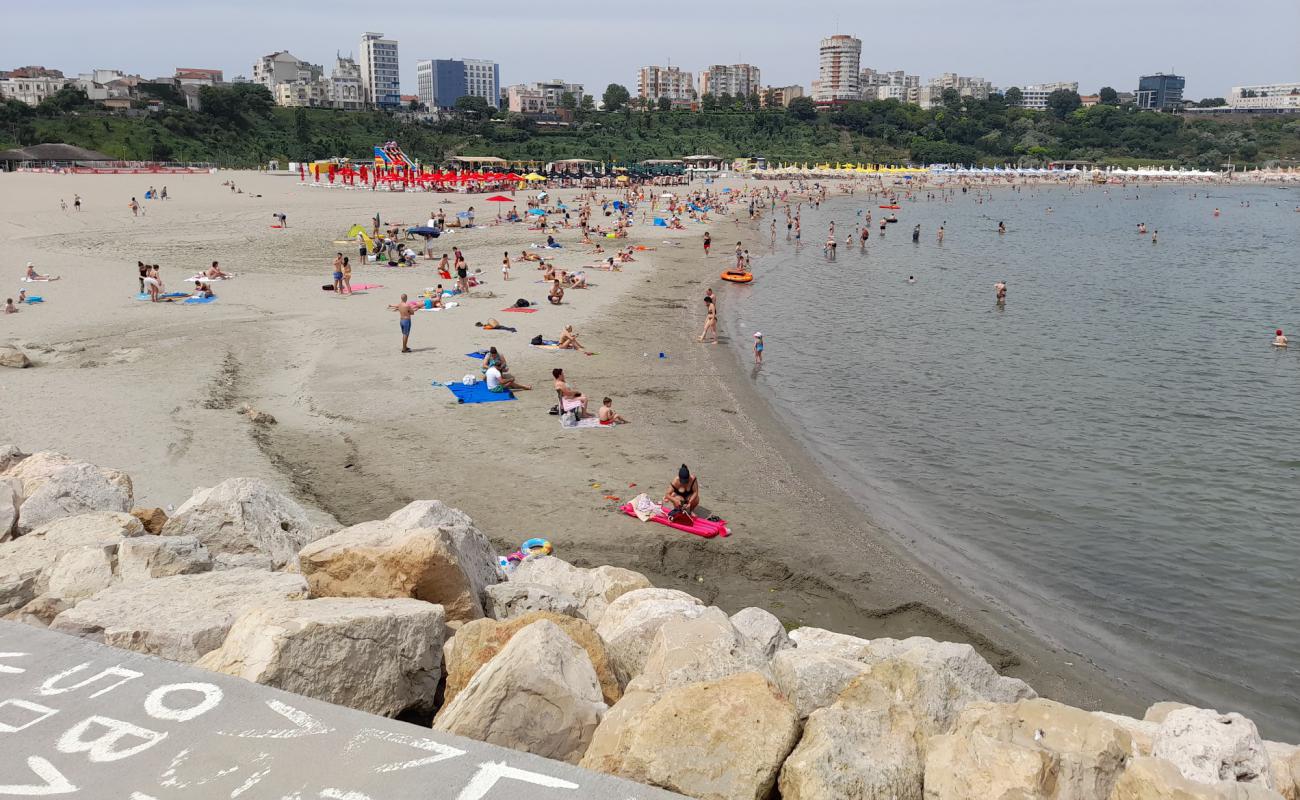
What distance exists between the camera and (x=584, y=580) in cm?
844

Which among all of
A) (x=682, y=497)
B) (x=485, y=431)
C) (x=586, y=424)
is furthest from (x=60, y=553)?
(x=586, y=424)

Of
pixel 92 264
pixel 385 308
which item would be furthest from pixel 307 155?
pixel 385 308

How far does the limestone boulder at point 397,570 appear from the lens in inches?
252

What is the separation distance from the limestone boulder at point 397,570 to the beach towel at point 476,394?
10.4 metres

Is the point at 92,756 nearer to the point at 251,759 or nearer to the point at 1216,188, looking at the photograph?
the point at 251,759

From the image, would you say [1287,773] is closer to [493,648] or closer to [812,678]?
[812,678]

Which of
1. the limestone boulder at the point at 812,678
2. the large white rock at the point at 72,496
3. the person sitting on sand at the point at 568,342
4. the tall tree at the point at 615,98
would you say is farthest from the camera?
the tall tree at the point at 615,98

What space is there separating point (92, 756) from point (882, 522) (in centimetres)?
1098

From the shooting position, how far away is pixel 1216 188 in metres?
145

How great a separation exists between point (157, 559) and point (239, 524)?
1.24 metres

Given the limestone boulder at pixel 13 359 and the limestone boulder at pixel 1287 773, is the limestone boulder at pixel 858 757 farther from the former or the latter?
the limestone boulder at pixel 13 359

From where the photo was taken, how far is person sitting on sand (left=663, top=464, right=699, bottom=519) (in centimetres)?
1210

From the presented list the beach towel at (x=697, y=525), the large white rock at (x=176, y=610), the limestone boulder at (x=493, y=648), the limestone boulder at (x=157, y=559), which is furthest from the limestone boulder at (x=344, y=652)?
the beach towel at (x=697, y=525)

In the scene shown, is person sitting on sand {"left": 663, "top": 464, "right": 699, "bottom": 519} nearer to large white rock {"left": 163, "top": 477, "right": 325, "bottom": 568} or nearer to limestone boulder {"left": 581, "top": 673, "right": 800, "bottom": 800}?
large white rock {"left": 163, "top": 477, "right": 325, "bottom": 568}
